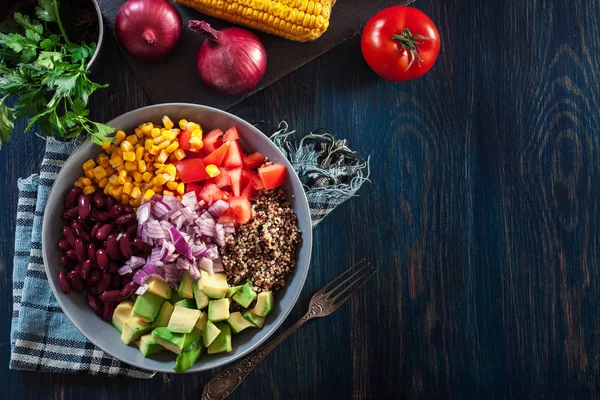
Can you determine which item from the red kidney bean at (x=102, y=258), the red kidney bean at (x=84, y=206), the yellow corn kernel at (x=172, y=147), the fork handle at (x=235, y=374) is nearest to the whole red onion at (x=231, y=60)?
the yellow corn kernel at (x=172, y=147)

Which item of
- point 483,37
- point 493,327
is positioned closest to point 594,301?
point 493,327

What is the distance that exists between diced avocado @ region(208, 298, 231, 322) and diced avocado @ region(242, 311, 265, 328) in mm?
97

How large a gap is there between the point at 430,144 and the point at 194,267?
1153mm

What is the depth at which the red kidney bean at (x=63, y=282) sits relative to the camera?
2.20 meters

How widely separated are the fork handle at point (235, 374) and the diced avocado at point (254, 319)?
188 mm

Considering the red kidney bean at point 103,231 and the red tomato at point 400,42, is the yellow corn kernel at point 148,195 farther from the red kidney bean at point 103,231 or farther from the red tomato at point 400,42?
the red tomato at point 400,42

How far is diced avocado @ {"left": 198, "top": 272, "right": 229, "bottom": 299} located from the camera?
2.15 metres

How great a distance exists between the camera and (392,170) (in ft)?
8.34

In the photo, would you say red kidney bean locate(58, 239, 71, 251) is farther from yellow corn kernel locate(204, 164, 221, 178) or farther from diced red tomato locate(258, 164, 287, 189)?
diced red tomato locate(258, 164, 287, 189)

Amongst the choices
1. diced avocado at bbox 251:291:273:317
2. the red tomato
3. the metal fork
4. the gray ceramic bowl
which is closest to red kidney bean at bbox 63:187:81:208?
the gray ceramic bowl

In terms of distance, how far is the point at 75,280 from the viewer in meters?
2.21

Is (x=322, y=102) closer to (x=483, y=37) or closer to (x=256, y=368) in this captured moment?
(x=483, y=37)

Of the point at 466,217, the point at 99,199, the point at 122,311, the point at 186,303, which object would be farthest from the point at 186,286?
the point at 466,217

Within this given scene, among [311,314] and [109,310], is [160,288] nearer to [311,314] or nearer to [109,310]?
[109,310]
